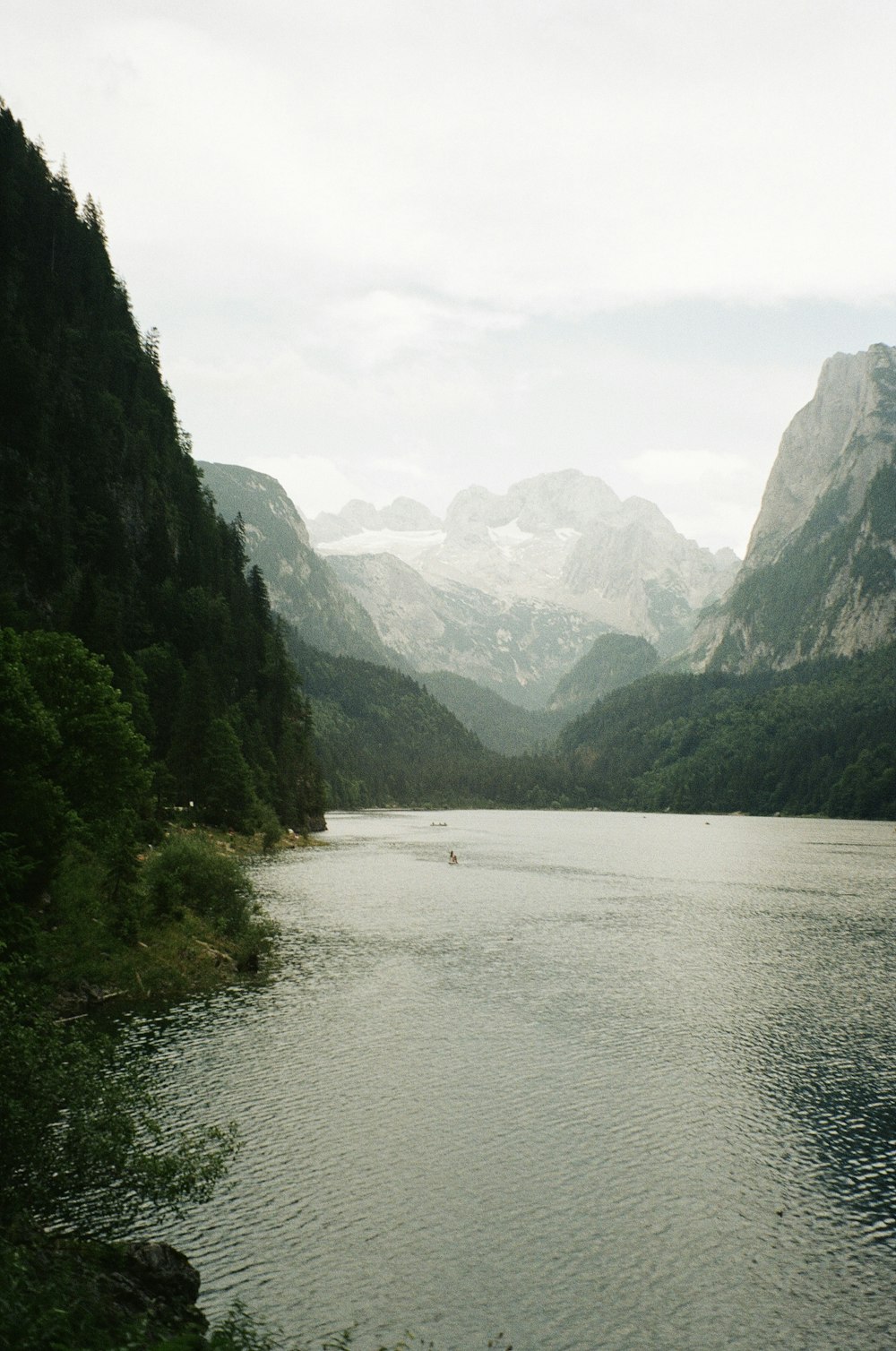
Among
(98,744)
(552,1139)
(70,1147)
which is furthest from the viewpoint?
(98,744)

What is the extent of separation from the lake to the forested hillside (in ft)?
179

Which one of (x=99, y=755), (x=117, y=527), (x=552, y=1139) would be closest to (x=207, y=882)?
(x=99, y=755)

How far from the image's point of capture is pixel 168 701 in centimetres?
13862

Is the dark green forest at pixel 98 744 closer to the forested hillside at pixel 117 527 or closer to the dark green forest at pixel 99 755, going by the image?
the dark green forest at pixel 99 755

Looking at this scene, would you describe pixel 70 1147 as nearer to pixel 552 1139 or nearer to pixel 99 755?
pixel 552 1139

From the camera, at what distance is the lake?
25.5 meters

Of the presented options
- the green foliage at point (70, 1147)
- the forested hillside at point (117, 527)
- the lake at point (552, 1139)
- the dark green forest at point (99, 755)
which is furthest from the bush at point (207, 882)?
the green foliage at point (70, 1147)

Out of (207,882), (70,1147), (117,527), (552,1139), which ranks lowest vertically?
(552,1139)

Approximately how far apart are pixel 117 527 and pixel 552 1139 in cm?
11944

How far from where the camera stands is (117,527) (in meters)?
137

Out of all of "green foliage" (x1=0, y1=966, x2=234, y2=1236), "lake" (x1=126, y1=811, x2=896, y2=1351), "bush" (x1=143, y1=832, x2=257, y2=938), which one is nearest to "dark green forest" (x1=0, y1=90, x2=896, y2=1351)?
"green foliage" (x1=0, y1=966, x2=234, y2=1236)

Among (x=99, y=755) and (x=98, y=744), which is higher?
(x=98, y=744)

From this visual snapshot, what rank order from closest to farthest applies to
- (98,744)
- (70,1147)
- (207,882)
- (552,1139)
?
1. (70,1147)
2. (552,1139)
3. (98,744)
4. (207,882)

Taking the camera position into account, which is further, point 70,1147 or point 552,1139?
point 552,1139
